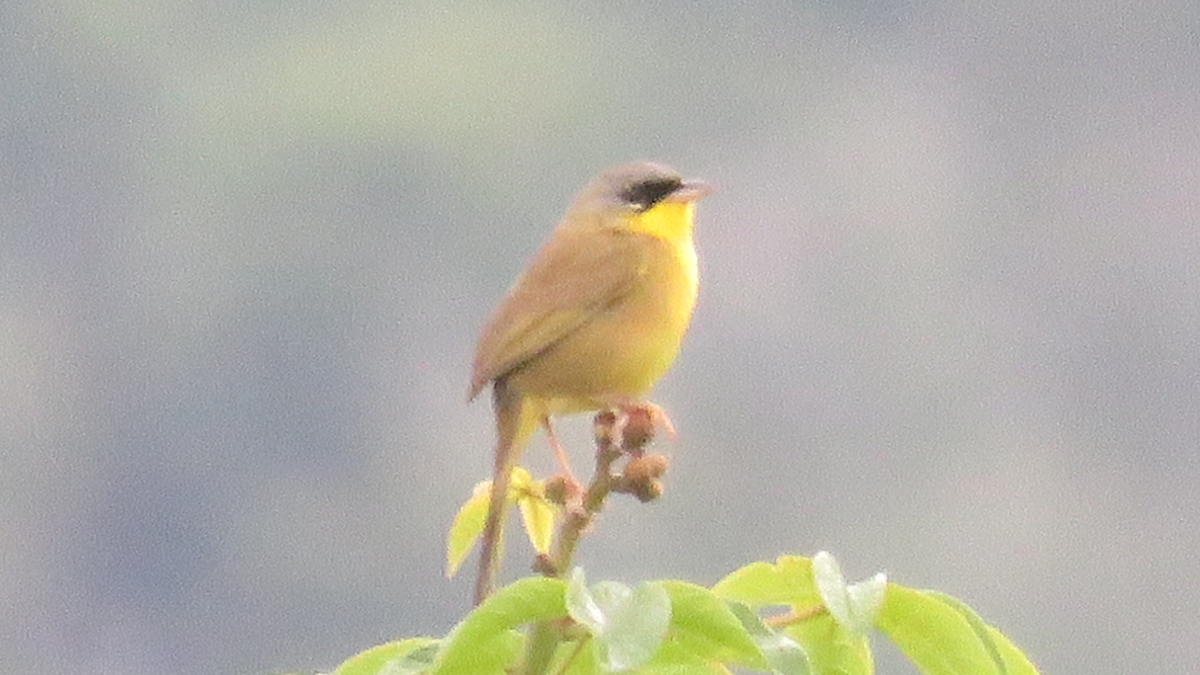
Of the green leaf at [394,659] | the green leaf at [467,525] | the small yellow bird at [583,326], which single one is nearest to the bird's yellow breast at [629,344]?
the small yellow bird at [583,326]

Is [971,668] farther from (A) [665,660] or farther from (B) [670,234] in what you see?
(B) [670,234]

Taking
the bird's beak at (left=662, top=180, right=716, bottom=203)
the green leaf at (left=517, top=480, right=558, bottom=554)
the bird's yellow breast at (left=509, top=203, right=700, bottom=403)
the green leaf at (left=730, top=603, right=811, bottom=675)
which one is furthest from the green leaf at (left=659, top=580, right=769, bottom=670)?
the bird's beak at (left=662, top=180, right=716, bottom=203)

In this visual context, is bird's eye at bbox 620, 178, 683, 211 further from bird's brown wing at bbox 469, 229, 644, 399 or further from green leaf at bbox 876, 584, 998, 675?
green leaf at bbox 876, 584, 998, 675

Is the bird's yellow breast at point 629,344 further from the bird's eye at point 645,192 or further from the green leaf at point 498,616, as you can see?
the green leaf at point 498,616

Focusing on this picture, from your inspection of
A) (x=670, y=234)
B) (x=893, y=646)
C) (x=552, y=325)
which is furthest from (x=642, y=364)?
(x=893, y=646)

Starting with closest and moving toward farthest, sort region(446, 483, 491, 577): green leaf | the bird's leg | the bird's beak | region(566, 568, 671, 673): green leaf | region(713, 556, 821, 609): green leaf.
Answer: region(566, 568, 671, 673): green leaf → region(713, 556, 821, 609): green leaf → region(446, 483, 491, 577): green leaf → the bird's leg → the bird's beak

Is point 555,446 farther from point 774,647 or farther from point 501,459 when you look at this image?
point 774,647
